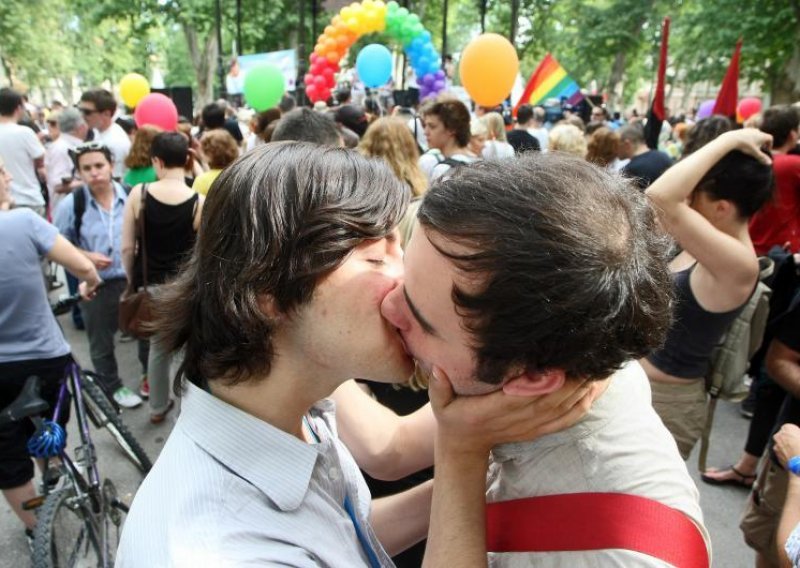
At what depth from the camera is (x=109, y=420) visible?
3211 millimetres

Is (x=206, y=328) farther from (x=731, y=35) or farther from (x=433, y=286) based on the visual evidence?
(x=731, y=35)

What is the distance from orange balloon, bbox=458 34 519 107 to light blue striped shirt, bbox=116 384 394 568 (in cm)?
682

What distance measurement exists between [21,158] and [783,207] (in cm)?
702

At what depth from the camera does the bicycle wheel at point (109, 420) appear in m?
3.09

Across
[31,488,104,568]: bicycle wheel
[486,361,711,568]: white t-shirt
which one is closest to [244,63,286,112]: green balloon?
[31,488,104,568]: bicycle wheel

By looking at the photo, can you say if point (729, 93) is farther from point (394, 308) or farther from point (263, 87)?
point (263, 87)

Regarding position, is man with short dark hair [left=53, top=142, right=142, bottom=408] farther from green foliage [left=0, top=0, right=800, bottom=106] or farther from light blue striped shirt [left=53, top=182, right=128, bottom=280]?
green foliage [left=0, top=0, right=800, bottom=106]

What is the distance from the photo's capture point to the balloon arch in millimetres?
10875

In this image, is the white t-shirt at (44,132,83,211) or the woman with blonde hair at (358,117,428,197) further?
the white t-shirt at (44,132,83,211)

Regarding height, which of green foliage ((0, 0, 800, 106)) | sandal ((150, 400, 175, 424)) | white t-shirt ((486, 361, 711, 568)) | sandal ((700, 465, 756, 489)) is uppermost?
green foliage ((0, 0, 800, 106))

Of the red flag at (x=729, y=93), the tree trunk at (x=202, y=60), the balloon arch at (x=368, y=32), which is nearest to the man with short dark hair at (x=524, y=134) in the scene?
the red flag at (x=729, y=93)

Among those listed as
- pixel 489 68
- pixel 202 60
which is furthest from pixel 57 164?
pixel 202 60

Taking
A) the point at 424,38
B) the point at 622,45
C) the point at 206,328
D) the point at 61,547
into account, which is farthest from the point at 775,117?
the point at 622,45

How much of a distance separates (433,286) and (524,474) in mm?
358
